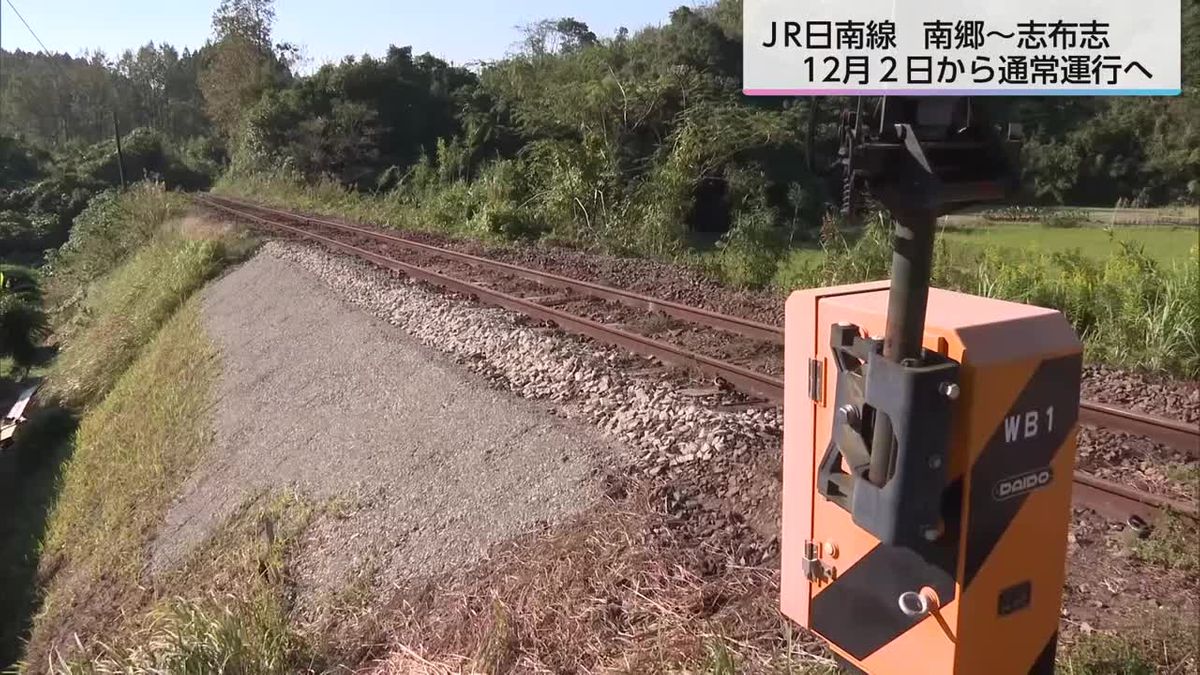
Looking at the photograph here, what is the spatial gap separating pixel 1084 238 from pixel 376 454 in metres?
6.58

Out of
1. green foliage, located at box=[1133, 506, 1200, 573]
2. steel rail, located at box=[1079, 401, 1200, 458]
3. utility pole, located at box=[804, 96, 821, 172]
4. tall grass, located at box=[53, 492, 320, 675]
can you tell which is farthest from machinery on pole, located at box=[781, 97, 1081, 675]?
tall grass, located at box=[53, 492, 320, 675]

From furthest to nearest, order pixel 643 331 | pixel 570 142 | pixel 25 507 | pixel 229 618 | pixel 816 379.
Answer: pixel 570 142
pixel 25 507
pixel 643 331
pixel 229 618
pixel 816 379

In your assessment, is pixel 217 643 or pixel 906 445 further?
pixel 217 643

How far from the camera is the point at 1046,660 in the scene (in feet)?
7.63

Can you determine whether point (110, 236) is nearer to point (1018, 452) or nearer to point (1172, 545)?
point (1172, 545)

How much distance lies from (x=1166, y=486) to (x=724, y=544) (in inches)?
87.8

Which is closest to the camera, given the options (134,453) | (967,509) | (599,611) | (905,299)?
(905,299)

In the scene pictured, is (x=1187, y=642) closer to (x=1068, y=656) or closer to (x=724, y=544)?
(x=1068, y=656)

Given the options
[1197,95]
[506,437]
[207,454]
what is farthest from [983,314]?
[207,454]

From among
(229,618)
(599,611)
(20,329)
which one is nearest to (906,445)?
(599,611)

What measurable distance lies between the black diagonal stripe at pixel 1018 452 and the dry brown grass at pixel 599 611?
1.00 m

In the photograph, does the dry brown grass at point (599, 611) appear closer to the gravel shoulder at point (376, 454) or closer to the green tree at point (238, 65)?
the gravel shoulder at point (376, 454)

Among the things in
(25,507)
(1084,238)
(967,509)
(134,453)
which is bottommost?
(25,507)

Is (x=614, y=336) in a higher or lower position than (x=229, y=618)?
higher
